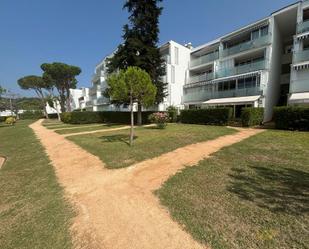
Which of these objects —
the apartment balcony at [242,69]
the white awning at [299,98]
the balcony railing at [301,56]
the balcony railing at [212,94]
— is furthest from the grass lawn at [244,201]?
the apartment balcony at [242,69]

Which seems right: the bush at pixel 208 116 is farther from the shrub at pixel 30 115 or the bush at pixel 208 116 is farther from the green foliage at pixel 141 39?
the shrub at pixel 30 115

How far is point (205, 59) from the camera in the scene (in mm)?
29125

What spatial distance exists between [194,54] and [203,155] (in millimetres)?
29179

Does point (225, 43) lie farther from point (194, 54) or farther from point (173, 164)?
point (173, 164)

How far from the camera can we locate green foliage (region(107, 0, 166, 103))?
2092cm

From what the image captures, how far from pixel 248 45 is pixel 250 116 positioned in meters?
11.5

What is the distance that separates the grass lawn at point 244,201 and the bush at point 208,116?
468 inches

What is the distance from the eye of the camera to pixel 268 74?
66.8 feet

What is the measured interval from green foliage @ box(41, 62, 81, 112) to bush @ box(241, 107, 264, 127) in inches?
1915

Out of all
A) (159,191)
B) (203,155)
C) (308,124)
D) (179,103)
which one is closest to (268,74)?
(308,124)

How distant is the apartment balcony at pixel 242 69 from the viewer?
20.5 metres

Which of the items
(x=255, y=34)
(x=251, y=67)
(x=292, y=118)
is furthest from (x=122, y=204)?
(x=255, y=34)

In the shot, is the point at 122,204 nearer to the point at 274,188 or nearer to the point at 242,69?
the point at 274,188

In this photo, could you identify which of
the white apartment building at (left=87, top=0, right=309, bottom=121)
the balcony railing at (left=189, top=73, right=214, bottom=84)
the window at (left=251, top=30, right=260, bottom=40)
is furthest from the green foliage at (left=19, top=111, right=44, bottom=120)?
the window at (left=251, top=30, right=260, bottom=40)
